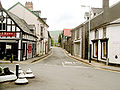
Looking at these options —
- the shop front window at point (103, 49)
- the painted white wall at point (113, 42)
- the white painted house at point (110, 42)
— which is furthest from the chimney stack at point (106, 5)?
the shop front window at point (103, 49)

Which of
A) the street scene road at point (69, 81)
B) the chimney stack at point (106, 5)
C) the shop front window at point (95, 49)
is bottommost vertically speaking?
the street scene road at point (69, 81)

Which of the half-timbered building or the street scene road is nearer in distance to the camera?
the street scene road

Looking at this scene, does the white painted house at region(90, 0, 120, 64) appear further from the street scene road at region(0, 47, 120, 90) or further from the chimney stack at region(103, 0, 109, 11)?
the street scene road at region(0, 47, 120, 90)

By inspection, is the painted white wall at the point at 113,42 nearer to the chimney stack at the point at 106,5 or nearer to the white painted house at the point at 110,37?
the white painted house at the point at 110,37

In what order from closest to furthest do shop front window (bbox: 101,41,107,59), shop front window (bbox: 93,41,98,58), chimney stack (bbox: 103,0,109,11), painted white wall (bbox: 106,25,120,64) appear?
painted white wall (bbox: 106,25,120,64)
shop front window (bbox: 101,41,107,59)
chimney stack (bbox: 103,0,109,11)
shop front window (bbox: 93,41,98,58)


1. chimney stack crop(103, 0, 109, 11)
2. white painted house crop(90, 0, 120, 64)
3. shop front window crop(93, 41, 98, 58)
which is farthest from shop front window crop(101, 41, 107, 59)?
chimney stack crop(103, 0, 109, 11)

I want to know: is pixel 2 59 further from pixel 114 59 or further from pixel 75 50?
pixel 75 50

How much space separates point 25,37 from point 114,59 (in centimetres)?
1245

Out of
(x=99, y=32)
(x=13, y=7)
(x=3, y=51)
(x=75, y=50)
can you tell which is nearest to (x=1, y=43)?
(x=3, y=51)

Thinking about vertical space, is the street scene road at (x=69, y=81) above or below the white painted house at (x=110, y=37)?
below

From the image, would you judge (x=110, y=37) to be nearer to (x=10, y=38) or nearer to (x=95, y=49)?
(x=95, y=49)

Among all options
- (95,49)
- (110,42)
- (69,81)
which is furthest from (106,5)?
(69,81)

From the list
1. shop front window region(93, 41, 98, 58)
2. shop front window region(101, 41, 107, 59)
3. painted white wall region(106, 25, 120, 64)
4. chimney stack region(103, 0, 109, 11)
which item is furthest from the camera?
shop front window region(93, 41, 98, 58)

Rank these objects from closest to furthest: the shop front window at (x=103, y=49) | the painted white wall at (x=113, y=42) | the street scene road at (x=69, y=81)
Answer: the street scene road at (x=69, y=81) < the painted white wall at (x=113, y=42) < the shop front window at (x=103, y=49)
